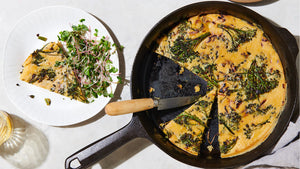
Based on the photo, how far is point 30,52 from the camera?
353 centimetres

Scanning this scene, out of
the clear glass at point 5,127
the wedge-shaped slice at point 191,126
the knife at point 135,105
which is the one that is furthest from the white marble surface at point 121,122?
the knife at point 135,105

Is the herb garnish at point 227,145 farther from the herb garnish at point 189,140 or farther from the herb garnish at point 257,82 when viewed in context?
the herb garnish at point 257,82

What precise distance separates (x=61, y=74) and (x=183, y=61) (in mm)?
1402

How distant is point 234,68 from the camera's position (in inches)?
131

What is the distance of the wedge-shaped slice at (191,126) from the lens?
10.9 feet

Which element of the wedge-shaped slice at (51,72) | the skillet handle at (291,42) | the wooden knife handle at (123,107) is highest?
the skillet handle at (291,42)

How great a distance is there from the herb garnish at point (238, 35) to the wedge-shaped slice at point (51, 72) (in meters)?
1.75

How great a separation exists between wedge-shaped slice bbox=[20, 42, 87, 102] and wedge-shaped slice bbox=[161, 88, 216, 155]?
1.07 meters

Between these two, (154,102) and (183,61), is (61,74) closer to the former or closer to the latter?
(154,102)

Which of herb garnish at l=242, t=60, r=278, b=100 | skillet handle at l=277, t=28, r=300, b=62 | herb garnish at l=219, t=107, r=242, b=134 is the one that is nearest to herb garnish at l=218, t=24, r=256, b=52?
herb garnish at l=242, t=60, r=278, b=100

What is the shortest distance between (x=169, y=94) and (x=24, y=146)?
189 centimetres

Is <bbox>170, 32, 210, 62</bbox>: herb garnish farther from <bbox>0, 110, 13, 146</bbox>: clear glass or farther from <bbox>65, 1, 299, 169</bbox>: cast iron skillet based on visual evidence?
<bbox>0, 110, 13, 146</bbox>: clear glass

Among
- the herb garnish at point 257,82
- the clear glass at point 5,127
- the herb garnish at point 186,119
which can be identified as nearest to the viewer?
the herb garnish at point 257,82

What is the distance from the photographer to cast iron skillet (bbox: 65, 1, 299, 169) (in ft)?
9.59
